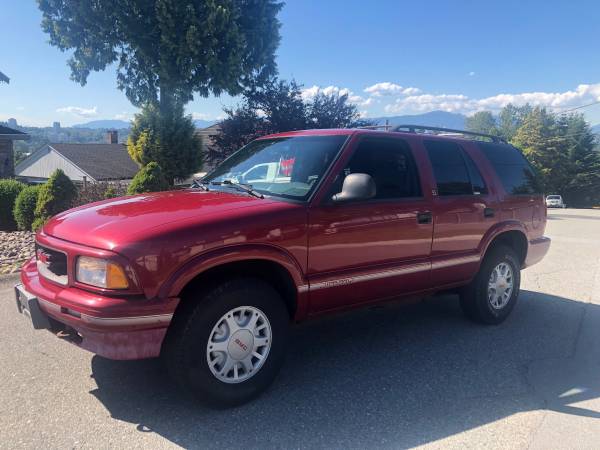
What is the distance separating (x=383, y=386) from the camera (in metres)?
3.65

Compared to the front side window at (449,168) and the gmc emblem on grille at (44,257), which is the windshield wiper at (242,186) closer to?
the gmc emblem on grille at (44,257)

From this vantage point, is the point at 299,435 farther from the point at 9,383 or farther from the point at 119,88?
the point at 119,88

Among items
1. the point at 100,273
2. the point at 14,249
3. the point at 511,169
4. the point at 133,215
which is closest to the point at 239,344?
the point at 100,273

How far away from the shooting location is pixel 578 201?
202ft

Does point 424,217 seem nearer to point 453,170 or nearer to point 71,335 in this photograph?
point 453,170

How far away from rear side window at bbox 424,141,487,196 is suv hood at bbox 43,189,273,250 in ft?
6.11

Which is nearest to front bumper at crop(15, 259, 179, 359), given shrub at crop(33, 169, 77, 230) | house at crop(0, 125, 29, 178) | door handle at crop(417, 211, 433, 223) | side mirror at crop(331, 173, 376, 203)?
side mirror at crop(331, 173, 376, 203)

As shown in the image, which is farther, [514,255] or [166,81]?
[166,81]

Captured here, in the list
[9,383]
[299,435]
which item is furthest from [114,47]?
[299,435]

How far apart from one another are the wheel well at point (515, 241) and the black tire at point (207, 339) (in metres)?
2.99

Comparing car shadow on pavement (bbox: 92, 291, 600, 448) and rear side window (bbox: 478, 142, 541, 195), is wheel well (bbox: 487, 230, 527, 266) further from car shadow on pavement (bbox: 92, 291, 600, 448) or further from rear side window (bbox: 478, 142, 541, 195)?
car shadow on pavement (bbox: 92, 291, 600, 448)

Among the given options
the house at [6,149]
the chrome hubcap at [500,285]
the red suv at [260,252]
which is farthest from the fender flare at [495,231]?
the house at [6,149]

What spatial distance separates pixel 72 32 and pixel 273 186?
19.7 m

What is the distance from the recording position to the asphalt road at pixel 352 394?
116 inches
